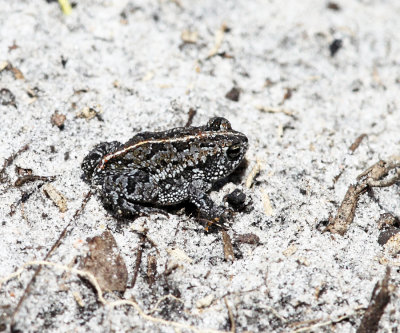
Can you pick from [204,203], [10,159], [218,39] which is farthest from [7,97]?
[218,39]

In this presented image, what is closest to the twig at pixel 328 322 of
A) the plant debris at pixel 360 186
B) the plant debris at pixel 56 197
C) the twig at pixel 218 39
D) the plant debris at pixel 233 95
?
the plant debris at pixel 360 186

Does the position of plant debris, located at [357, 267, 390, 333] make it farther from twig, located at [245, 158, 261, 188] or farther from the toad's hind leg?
the toad's hind leg

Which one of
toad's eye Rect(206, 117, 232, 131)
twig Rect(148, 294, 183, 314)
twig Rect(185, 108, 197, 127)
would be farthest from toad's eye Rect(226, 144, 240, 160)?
twig Rect(148, 294, 183, 314)

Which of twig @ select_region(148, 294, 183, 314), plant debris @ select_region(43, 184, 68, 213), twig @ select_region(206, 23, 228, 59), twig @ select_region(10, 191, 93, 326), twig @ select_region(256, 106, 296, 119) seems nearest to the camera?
twig @ select_region(10, 191, 93, 326)

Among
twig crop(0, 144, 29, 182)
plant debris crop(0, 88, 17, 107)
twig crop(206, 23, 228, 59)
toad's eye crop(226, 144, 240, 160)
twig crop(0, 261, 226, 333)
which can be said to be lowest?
twig crop(0, 261, 226, 333)

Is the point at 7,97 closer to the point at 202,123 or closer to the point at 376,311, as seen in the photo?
the point at 202,123

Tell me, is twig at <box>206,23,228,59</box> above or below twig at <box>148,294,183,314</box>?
above
